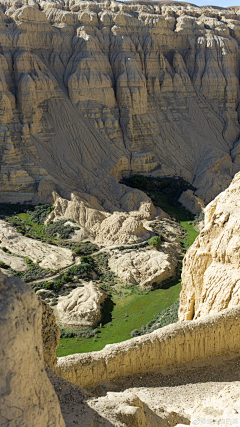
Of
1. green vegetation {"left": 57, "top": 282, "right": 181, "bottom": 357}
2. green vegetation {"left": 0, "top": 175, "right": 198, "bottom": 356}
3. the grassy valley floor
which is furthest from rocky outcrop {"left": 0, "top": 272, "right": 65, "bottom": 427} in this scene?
green vegetation {"left": 57, "top": 282, "right": 181, "bottom": 357}

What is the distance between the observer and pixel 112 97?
4875cm

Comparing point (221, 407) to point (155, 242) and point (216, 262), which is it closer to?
point (216, 262)

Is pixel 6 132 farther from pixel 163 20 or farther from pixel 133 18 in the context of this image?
pixel 163 20

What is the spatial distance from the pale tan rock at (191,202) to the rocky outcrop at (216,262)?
26.7 m

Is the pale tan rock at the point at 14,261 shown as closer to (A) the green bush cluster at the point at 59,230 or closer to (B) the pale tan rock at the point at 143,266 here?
(A) the green bush cluster at the point at 59,230

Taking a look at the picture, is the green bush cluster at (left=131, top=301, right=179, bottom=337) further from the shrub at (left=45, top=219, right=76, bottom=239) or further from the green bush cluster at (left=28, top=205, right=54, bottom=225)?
the green bush cluster at (left=28, top=205, right=54, bottom=225)

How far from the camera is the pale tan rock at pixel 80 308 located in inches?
958

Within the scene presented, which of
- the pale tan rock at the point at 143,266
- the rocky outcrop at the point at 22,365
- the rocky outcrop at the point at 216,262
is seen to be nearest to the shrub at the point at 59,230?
the pale tan rock at the point at 143,266

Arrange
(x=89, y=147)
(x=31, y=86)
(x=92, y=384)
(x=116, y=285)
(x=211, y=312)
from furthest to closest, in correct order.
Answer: (x=89, y=147) < (x=31, y=86) < (x=116, y=285) < (x=211, y=312) < (x=92, y=384)

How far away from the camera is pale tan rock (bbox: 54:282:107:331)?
79.9 feet

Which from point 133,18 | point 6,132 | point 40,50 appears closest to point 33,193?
point 6,132

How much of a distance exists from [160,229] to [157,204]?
6.26 m

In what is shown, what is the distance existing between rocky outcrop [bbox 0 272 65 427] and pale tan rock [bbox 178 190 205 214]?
36.5 meters

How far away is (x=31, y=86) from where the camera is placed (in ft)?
139
